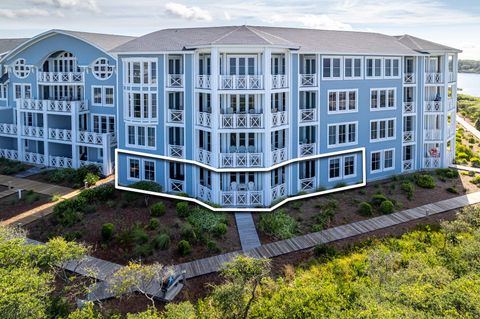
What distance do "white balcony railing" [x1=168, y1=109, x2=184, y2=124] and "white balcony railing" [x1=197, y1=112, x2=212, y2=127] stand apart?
5.47 ft

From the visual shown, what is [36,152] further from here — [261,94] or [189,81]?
[261,94]

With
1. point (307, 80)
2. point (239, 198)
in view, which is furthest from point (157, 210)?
point (307, 80)

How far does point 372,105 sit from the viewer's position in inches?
1412

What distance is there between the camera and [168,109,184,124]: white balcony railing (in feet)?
104

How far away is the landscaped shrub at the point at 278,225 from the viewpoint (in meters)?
25.9

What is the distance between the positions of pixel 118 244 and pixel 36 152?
904 inches

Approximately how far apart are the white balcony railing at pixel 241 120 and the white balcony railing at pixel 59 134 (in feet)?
57.8

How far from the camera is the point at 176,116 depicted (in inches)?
1258

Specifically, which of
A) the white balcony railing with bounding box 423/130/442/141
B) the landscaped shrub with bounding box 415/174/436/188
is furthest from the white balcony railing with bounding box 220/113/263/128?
the white balcony railing with bounding box 423/130/442/141

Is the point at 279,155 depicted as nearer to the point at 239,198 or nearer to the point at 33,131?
the point at 239,198

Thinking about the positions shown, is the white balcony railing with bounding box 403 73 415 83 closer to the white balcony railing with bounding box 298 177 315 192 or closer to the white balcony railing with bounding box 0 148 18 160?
the white balcony railing with bounding box 298 177 315 192

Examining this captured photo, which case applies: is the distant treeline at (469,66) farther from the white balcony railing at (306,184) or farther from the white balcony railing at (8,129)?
the white balcony railing at (8,129)

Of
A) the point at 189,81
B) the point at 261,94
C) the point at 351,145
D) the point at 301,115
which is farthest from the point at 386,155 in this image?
the point at 189,81

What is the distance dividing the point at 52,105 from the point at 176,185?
16009 mm
